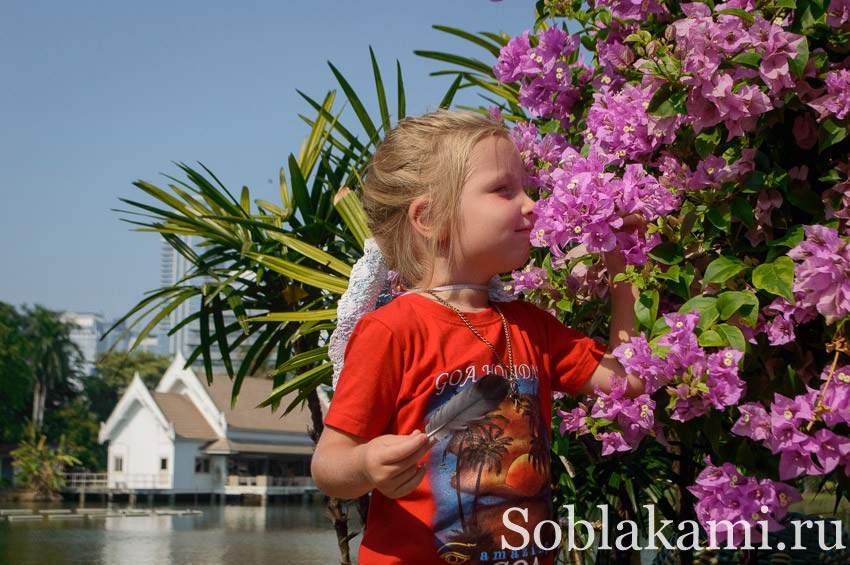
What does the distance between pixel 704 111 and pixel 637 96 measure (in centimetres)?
30

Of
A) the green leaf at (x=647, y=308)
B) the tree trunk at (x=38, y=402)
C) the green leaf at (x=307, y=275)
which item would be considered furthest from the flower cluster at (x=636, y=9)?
the tree trunk at (x=38, y=402)

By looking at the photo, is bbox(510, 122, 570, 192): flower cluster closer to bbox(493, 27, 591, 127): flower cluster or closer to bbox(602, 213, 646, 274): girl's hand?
bbox(493, 27, 591, 127): flower cluster

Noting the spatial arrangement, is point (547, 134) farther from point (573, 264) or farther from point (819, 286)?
point (819, 286)

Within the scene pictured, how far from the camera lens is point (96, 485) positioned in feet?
134

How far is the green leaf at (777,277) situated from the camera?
5.51ft

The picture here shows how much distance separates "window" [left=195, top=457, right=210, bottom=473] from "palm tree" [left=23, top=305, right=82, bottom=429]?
1437cm

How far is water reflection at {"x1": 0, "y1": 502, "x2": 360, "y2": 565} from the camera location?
655 inches

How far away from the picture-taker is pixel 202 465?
41062 mm

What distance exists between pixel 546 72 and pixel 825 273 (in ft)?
4.09

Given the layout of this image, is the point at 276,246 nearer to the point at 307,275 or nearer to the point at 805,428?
the point at 307,275

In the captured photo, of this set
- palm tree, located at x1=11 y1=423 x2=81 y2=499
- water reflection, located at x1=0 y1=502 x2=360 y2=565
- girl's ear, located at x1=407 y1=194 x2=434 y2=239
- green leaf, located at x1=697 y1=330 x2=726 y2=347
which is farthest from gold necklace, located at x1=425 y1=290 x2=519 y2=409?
palm tree, located at x1=11 y1=423 x2=81 y2=499

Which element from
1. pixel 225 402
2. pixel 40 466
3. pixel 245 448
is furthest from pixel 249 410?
pixel 40 466

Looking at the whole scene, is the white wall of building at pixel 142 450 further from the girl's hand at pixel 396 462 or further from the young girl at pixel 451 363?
the girl's hand at pixel 396 462

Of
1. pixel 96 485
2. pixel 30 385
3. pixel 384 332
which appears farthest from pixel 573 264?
pixel 30 385
